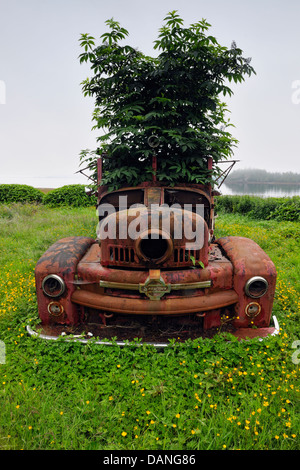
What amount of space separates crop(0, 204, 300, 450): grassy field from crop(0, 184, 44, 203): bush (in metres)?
11.8

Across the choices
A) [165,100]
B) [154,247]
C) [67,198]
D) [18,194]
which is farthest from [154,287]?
[18,194]

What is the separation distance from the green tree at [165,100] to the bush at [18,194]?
34.8ft

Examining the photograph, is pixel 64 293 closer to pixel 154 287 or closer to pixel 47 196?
pixel 154 287

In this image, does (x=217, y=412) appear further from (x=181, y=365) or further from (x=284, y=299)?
(x=284, y=299)

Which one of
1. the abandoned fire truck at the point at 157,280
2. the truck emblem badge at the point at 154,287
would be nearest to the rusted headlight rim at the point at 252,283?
the abandoned fire truck at the point at 157,280

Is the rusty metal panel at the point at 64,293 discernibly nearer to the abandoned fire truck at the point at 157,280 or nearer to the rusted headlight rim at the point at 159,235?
the abandoned fire truck at the point at 157,280

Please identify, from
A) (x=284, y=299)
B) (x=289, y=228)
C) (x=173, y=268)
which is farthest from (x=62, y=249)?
(x=289, y=228)

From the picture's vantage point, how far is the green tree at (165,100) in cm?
371

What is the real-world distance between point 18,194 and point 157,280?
13.3 metres

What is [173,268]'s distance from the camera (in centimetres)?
262

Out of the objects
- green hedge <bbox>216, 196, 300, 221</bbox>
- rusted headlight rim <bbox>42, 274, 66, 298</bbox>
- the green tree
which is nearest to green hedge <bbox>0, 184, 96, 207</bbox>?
green hedge <bbox>216, 196, 300, 221</bbox>

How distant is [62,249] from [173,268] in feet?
4.17


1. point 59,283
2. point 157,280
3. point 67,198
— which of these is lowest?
point 59,283

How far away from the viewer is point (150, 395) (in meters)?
2.13
